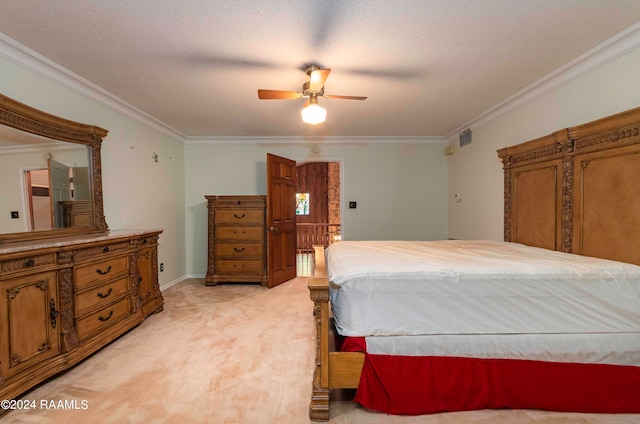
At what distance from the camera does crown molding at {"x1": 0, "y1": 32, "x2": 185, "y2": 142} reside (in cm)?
207

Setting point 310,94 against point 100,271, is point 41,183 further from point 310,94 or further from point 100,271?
point 310,94

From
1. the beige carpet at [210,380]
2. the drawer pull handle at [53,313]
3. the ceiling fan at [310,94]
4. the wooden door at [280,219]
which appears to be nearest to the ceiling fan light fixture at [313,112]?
the ceiling fan at [310,94]

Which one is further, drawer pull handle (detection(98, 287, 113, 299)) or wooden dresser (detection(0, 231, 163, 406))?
drawer pull handle (detection(98, 287, 113, 299))

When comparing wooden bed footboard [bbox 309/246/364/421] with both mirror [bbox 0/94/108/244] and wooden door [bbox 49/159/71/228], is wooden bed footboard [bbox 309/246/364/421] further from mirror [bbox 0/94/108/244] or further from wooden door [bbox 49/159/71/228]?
wooden door [bbox 49/159/71/228]

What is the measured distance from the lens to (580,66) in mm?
2334

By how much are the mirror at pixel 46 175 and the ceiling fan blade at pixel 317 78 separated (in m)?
2.15

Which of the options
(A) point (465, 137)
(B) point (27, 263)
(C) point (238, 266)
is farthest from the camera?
(C) point (238, 266)

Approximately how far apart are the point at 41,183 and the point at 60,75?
966mm

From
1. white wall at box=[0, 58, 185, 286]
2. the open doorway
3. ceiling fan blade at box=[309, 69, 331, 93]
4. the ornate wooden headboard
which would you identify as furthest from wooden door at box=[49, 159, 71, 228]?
the open doorway

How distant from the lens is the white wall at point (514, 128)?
209 centimetres

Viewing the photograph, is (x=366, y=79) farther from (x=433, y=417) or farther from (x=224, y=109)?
(x=433, y=417)

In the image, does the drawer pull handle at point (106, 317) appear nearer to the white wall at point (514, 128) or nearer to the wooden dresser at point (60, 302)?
the wooden dresser at point (60, 302)

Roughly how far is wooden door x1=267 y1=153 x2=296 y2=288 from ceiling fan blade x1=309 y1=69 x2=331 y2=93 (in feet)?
6.02

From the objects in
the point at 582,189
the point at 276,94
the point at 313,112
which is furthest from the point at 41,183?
the point at 582,189
